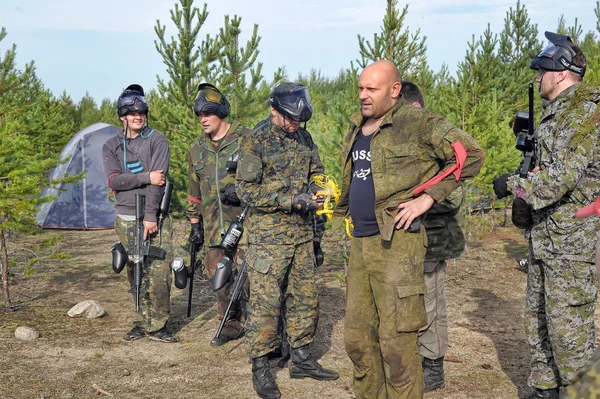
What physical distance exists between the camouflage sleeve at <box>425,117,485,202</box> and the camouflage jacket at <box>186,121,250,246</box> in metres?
2.64

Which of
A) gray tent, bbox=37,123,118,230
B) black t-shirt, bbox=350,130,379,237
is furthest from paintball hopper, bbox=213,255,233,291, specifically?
gray tent, bbox=37,123,118,230

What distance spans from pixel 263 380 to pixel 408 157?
219 centimetres

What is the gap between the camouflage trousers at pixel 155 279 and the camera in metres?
6.23

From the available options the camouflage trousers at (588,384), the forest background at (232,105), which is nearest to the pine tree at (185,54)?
the forest background at (232,105)

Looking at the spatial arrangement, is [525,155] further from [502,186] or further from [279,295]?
[279,295]

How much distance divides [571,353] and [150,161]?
158 inches

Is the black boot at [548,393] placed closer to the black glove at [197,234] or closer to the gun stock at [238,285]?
the gun stock at [238,285]

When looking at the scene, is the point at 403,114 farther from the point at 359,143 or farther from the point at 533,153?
the point at 533,153

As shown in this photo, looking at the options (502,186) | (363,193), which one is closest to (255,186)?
(363,193)

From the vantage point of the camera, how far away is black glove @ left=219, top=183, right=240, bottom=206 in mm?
5852

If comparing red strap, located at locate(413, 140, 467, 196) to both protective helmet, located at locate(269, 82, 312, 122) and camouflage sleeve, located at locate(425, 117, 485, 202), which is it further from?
protective helmet, located at locate(269, 82, 312, 122)

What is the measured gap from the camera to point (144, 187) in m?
6.22

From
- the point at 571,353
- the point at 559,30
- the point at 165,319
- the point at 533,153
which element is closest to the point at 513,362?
the point at 571,353

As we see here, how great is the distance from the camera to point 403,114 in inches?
157
